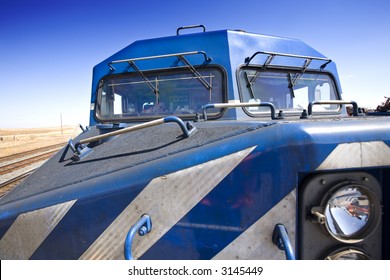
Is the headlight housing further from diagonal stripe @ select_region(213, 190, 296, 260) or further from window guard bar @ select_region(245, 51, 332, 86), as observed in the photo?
window guard bar @ select_region(245, 51, 332, 86)

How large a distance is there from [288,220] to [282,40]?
2683 millimetres

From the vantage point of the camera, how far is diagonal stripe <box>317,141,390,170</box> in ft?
3.91

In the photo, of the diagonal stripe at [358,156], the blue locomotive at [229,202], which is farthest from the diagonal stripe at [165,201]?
the diagonal stripe at [358,156]

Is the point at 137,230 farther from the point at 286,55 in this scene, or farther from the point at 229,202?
the point at 286,55

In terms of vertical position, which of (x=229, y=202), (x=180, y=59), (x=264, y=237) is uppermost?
(x=180, y=59)

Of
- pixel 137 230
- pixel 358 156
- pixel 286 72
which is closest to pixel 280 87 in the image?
pixel 286 72

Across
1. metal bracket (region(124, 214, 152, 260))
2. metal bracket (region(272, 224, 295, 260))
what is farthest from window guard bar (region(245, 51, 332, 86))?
metal bracket (region(124, 214, 152, 260))

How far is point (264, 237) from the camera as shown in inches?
47.9

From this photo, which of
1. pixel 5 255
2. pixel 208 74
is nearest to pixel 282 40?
pixel 208 74

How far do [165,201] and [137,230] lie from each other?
0.61 ft

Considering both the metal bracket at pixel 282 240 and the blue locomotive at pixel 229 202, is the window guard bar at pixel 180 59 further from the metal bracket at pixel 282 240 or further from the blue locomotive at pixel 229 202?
the metal bracket at pixel 282 240

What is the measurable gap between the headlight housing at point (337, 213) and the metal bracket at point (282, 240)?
126 mm
